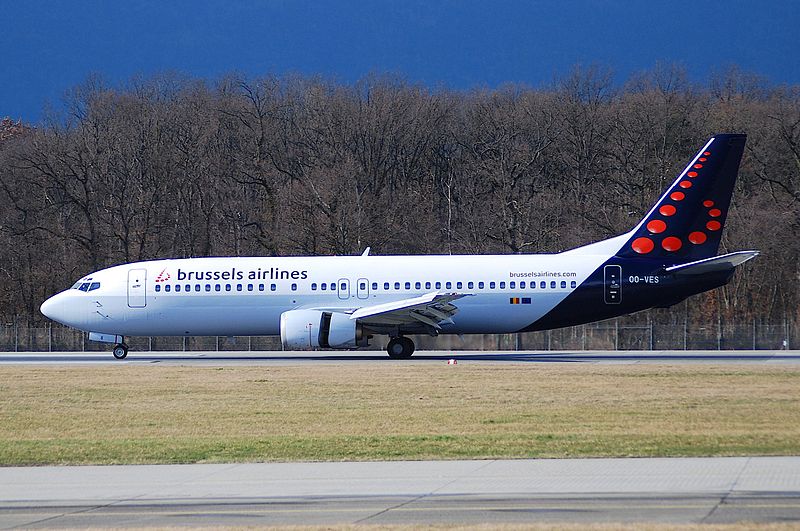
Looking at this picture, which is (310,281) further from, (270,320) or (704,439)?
(704,439)

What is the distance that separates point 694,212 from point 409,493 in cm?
2752

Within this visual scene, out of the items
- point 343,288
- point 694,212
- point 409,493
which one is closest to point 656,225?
point 694,212

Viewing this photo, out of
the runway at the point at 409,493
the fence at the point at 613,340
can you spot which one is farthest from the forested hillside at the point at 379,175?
the runway at the point at 409,493

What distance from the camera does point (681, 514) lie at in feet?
35.1

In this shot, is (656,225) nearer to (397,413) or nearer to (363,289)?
(363,289)

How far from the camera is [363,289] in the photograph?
38.6 m

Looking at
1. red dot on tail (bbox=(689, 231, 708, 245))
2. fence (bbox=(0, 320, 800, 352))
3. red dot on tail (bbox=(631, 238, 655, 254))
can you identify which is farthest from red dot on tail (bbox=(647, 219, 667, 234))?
fence (bbox=(0, 320, 800, 352))

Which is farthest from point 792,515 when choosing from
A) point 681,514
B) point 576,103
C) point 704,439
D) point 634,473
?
point 576,103

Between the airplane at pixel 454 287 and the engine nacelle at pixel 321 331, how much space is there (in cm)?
3

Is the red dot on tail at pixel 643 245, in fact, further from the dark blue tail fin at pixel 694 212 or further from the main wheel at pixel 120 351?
the main wheel at pixel 120 351

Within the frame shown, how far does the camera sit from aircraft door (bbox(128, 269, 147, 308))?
39750mm

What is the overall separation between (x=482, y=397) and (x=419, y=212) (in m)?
42.2

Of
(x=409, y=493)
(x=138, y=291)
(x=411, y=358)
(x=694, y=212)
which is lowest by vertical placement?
(x=409, y=493)

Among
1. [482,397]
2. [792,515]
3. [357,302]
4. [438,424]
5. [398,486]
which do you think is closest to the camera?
[792,515]
